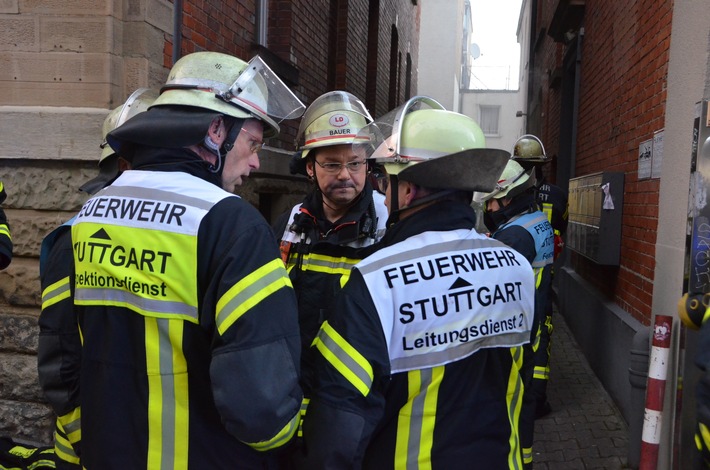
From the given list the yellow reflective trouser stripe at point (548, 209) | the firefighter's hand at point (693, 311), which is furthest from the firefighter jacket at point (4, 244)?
the yellow reflective trouser stripe at point (548, 209)

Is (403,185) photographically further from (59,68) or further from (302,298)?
(59,68)

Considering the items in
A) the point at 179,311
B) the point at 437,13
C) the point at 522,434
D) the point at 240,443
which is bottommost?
the point at 522,434

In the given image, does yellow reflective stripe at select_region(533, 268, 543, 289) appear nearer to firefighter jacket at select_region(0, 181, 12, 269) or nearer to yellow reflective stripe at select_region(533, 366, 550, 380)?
yellow reflective stripe at select_region(533, 366, 550, 380)

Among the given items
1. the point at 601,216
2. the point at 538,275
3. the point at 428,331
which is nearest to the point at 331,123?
the point at 428,331

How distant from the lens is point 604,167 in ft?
21.5

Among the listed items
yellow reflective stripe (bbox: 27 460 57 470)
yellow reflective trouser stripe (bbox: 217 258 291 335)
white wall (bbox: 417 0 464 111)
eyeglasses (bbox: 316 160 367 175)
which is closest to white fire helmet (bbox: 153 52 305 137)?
yellow reflective trouser stripe (bbox: 217 258 291 335)

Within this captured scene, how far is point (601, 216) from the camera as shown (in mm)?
5570

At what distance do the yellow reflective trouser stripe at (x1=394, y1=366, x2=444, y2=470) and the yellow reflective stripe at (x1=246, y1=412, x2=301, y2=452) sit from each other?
299 millimetres

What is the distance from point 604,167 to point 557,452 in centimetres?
321

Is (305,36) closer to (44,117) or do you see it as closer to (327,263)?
(44,117)

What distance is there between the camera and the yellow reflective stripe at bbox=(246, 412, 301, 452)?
169 centimetres

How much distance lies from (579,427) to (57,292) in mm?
4134

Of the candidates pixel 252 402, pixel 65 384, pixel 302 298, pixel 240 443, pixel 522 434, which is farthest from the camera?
pixel 302 298

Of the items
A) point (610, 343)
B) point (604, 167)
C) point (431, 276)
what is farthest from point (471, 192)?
point (604, 167)
